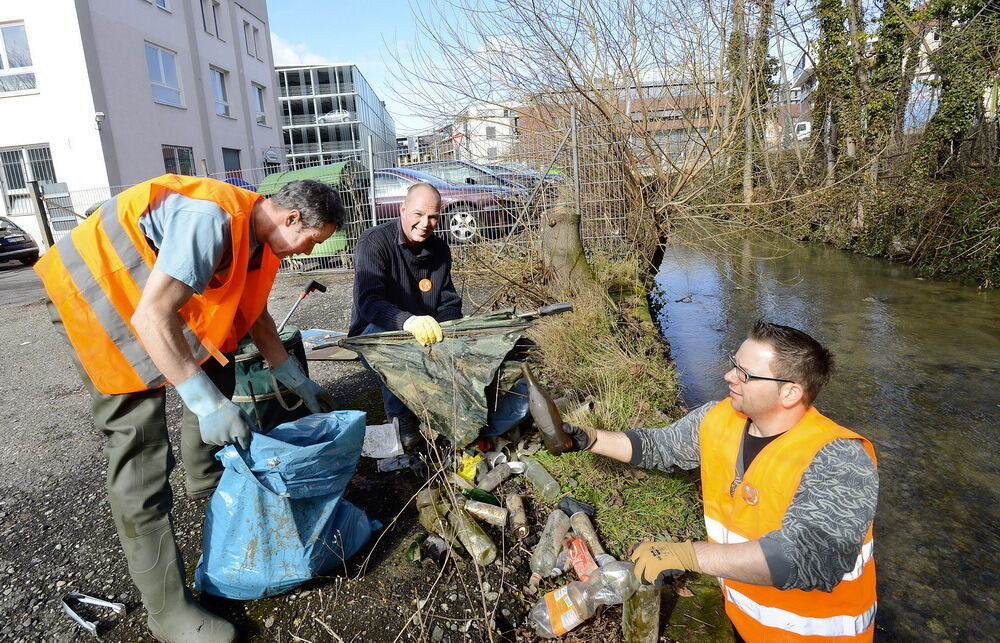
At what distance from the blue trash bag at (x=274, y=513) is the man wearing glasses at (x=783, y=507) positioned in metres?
1.10

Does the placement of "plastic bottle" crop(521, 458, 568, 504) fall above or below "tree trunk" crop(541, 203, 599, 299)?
below

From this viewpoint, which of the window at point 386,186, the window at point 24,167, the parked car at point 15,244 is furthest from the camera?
the window at point 24,167

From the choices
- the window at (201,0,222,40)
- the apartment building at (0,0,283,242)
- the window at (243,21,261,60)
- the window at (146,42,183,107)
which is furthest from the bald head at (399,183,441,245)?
the window at (243,21,261,60)

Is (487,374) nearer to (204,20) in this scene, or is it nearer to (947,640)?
(947,640)

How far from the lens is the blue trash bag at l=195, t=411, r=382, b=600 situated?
193cm

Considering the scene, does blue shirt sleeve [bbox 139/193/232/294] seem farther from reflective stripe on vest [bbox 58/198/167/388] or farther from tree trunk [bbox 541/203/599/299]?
tree trunk [bbox 541/203/599/299]

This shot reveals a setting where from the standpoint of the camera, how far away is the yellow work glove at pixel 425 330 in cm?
300

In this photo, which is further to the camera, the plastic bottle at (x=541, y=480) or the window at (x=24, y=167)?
the window at (x=24, y=167)

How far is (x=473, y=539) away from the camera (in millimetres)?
2381

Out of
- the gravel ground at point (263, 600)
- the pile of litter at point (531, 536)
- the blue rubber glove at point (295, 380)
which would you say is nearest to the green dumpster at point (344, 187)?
the gravel ground at point (263, 600)

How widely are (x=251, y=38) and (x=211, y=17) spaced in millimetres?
3402

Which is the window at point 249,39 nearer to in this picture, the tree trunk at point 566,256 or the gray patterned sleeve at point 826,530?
the tree trunk at point 566,256

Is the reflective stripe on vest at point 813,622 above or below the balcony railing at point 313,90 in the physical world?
below

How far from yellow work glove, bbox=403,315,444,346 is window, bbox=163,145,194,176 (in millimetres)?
16276
